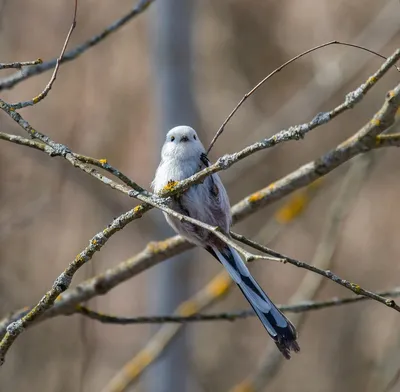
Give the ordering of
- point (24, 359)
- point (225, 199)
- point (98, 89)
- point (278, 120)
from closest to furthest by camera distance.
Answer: point (225, 199) → point (278, 120) → point (24, 359) → point (98, 89)

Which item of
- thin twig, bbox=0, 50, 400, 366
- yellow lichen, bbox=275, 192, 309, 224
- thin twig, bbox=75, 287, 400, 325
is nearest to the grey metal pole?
yellow lichen, bbox=275, 192, 309, 224

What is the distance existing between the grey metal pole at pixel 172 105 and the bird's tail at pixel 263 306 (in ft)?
6.26

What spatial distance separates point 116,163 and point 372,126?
159 inches

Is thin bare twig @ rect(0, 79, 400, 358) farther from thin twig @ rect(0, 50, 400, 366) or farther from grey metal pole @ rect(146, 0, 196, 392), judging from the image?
grey metal pole @ rect(146, 0, 196, 392)

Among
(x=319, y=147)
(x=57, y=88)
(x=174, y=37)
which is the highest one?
(x=57, y=88)

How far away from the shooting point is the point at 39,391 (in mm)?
4750

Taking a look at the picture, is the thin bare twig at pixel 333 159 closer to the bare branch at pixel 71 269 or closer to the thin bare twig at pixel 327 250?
Result: the bare branch at pixel 71 269

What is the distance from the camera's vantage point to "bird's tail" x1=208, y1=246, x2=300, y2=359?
4.43 feet

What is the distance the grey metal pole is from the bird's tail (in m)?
1.91

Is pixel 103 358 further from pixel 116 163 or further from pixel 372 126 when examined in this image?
pixel 372 126

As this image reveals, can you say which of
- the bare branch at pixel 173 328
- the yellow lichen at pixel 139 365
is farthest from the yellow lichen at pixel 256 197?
the yellow lichen at pixel 139 365

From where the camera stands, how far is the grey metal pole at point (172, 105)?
11.2 ft

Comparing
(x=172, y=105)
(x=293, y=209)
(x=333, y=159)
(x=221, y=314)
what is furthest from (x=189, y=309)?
(x=172, y=105)

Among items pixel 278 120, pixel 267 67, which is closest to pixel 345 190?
pixel 278 120
